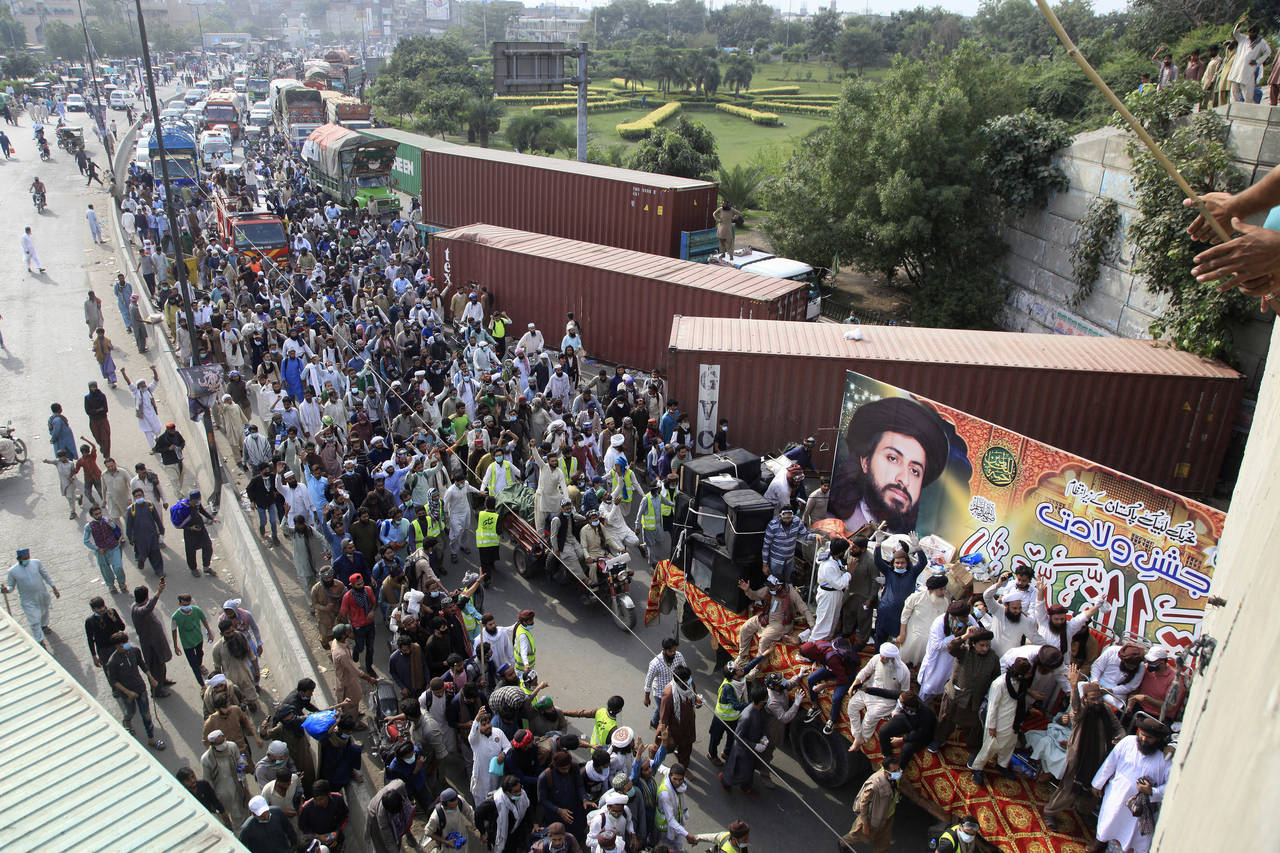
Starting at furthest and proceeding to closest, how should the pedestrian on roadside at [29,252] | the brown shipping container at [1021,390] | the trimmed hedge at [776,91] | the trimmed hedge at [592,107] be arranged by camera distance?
1. the trimmed hedge at [776,91]
2. the trimmed hedge at [592,107]
3. the pedestrian on roadside at [29,252]
4. the brown shipping container at [1021,390]

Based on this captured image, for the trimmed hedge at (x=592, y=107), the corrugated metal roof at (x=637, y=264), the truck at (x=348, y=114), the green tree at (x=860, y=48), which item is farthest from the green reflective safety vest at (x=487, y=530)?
the green tree at (x=860, y=48)

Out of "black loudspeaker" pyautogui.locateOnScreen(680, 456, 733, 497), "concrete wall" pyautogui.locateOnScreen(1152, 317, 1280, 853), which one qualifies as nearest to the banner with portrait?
"black loudspeaker" pyautogui.locateOnScreen(680, 456, 733, 497)

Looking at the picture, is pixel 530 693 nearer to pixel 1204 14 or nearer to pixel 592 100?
pixel 1204 14

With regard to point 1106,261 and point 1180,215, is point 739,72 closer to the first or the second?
point 1106,261

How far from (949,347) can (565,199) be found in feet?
38.4

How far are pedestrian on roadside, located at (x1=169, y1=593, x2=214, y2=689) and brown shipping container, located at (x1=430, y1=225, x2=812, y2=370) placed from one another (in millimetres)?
9897

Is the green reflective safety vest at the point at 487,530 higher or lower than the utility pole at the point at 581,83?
lower

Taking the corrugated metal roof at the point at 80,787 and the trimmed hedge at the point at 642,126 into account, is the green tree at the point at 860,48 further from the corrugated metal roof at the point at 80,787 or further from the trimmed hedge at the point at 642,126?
the corrugated metal roof at the point at 80,787

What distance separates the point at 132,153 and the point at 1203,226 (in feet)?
159

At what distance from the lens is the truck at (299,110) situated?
39.9m

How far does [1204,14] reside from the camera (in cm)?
2564

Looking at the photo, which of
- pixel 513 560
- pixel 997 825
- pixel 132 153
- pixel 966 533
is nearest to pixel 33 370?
pixel 513 560

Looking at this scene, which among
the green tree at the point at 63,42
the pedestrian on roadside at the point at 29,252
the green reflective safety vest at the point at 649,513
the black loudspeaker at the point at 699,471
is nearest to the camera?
the black loudspeaker at the point at 699,471

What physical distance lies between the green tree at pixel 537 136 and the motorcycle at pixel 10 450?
1471 inches
